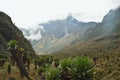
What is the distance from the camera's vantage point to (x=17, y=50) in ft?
354

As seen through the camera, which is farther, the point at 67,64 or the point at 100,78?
the point at 100,78

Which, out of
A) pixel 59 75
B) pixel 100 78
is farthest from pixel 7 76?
pixel 59 75

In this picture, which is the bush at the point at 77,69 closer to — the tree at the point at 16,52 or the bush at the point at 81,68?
the bush at the point at 81,68

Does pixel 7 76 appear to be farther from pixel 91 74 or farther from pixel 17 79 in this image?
pixel 91 74

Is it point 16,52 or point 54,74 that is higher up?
point 16,52

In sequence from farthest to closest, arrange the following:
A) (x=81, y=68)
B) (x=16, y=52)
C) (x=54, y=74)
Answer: (x=16, y=52) → (x=54, y=74) → (x=81, y=68)

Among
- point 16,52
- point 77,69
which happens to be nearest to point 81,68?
point 77,69

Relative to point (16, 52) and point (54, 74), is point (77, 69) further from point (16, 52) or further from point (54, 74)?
point (16, 52)

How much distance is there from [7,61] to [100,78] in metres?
56.0

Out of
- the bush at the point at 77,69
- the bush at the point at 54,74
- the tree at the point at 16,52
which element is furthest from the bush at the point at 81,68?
the tree at the point at 16,52

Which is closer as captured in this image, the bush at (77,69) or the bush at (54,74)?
the bush at (77,69)

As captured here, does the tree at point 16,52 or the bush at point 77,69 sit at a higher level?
the tree at point 16,52

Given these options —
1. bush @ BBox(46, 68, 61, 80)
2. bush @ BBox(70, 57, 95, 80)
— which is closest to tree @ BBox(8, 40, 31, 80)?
bush @ BBox(46, 68, 61, 80)

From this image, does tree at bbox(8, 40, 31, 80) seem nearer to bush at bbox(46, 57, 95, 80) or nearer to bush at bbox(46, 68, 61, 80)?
bush at bbox(46, 68, 61, 80)
